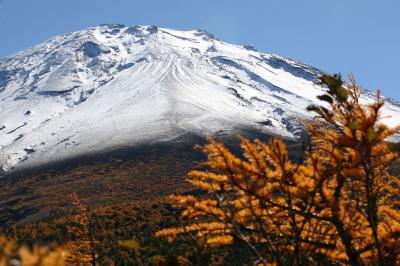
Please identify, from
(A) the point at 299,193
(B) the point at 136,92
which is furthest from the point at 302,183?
(B) the point at 136,92

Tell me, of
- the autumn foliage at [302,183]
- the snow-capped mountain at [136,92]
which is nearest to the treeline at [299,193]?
the autumn foliage at [302,183]

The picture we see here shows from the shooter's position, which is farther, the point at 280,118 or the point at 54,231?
the point at 280,118

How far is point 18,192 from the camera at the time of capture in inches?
2808

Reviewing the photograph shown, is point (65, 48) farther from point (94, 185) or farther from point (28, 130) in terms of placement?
point (94, 185)

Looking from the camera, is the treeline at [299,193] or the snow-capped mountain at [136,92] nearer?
the treeline at [299,193]

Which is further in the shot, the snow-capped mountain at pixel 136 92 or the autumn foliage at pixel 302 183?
the snow-capped mountain at pixel 136 92

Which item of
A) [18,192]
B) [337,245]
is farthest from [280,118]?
[337,245]

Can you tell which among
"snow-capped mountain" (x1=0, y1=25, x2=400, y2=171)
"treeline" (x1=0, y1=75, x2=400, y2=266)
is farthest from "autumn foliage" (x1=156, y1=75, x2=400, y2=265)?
"snow-capped mountain" (x1=0, y1=25, x2=400, y2=171)

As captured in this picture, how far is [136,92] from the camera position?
12588cm

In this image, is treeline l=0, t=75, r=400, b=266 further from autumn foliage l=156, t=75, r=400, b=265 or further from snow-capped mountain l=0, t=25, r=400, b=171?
snow-capped mountain l=0, t=25, r=400, b=171

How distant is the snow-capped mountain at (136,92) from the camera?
98875 millimetres

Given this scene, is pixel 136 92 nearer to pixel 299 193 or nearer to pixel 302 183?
pixel 302 183

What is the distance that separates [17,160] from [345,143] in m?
96.4

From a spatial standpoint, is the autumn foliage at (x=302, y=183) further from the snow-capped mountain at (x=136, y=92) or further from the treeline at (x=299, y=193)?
the snow-capped mountain at (x=136, y=92)
